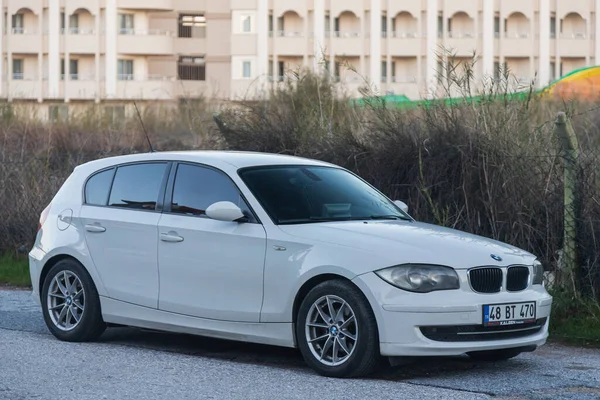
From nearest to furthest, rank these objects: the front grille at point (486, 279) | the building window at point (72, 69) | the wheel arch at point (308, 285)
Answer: the front grille at point (486, 279) < the wheel arch at point (308, 285) < the building window at point (72, 69)

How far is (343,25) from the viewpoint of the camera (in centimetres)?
8494

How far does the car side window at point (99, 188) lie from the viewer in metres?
10.8

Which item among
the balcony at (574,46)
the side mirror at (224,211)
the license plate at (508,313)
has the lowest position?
the license plate at (508,313)

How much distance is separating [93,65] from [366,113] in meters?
70.4

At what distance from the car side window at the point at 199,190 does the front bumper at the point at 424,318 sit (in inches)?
63.8

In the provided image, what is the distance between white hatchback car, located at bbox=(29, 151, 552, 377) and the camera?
8.50m

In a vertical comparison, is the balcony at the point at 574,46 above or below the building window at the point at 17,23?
below

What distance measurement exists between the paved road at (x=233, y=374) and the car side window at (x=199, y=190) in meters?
1.20

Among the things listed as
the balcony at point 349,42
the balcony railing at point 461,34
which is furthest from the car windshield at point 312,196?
the balcony railing at point 461,34

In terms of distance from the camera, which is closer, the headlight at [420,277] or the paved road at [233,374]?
the paved road at [233,374]

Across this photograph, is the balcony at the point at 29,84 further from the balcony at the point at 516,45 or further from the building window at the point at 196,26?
the balcony at the point at 516,45

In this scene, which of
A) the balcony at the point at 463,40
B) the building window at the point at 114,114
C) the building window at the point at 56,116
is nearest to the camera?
the building window at the point at 56,116

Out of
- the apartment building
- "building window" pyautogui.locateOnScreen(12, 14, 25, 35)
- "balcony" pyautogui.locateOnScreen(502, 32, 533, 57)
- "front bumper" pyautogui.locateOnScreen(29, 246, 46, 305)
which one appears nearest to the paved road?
"front bumper" pyautogui.locateOnScreen(29, 246, 46, 305)

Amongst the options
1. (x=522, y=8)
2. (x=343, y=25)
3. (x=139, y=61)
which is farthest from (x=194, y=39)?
(x=522, y=8)
